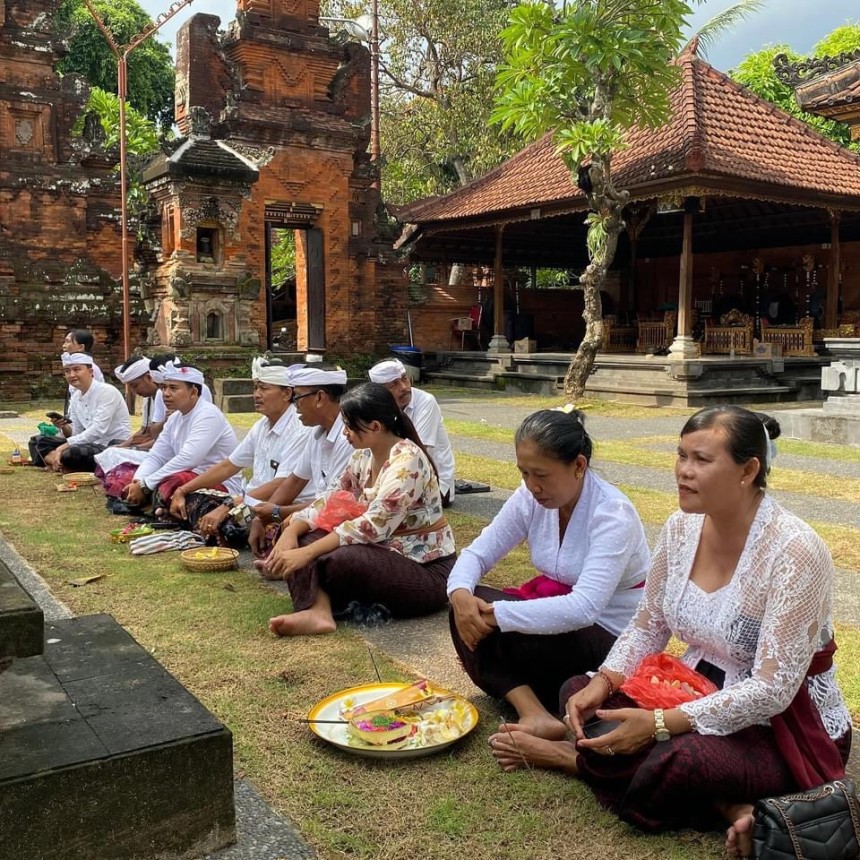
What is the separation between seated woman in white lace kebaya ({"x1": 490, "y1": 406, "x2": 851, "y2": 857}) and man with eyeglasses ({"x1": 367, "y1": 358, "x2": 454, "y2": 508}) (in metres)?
3.88

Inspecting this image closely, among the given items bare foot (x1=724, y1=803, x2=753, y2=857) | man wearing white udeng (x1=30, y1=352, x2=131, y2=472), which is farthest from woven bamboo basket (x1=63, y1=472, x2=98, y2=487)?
bare foot (x1=724, y1=803, x2=753, y2=857)

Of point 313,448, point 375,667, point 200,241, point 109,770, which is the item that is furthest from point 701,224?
point 109,770

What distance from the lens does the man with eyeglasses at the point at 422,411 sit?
6629 mm

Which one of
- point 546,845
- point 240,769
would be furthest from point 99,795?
point 546,845

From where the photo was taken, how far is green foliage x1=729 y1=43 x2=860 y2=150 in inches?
1133

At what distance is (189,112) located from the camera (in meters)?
19.0

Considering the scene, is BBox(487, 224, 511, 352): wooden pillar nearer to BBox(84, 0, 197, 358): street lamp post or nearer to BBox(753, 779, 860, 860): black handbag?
BBox(84, 0, 197, 358): street lamp post

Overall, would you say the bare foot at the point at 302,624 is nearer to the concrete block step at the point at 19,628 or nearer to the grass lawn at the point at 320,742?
the grass lawn at the point at 320,742

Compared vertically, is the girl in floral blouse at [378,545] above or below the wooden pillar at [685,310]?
below

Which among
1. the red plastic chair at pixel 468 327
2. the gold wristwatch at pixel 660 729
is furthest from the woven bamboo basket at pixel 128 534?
the red plastic chair at pixel 468 327

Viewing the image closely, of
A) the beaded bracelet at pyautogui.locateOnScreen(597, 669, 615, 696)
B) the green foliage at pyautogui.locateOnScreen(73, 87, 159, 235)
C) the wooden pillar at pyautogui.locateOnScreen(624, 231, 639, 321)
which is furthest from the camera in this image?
the wooden pillar at pyautogui.locateOnScreen(624, 231, 639, 321)

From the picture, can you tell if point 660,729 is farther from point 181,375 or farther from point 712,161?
point 712,161

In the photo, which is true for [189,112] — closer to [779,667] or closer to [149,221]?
[149,221]

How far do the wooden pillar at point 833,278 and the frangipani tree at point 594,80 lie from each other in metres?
5.20
